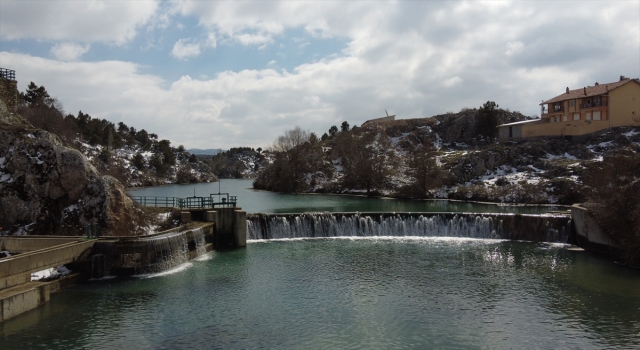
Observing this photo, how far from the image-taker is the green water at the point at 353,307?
54.7 ft

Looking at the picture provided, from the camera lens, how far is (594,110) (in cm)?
7656

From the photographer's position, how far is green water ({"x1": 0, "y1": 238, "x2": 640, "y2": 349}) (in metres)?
16.7

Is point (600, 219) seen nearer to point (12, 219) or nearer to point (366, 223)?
point (366, 223)

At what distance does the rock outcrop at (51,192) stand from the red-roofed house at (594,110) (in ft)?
234

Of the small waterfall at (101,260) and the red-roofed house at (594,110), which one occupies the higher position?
the red-roofed house at (594,110)

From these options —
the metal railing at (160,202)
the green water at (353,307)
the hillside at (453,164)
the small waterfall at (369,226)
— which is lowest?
the green water at (353,307)

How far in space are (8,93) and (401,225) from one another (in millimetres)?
33876

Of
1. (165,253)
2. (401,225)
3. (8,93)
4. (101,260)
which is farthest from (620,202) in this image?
(8,93)

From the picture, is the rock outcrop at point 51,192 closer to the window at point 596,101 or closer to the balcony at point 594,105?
the balcony at point 594,105

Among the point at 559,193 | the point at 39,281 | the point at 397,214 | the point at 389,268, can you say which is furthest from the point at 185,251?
the point at 559,193

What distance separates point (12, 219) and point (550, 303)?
29.5 meters

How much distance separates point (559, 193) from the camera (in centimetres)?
5628

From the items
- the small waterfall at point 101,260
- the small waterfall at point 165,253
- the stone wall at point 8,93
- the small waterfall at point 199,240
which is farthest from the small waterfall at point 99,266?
the stone wall at point 8,93

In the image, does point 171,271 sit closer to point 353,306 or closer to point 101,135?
point 353,306
